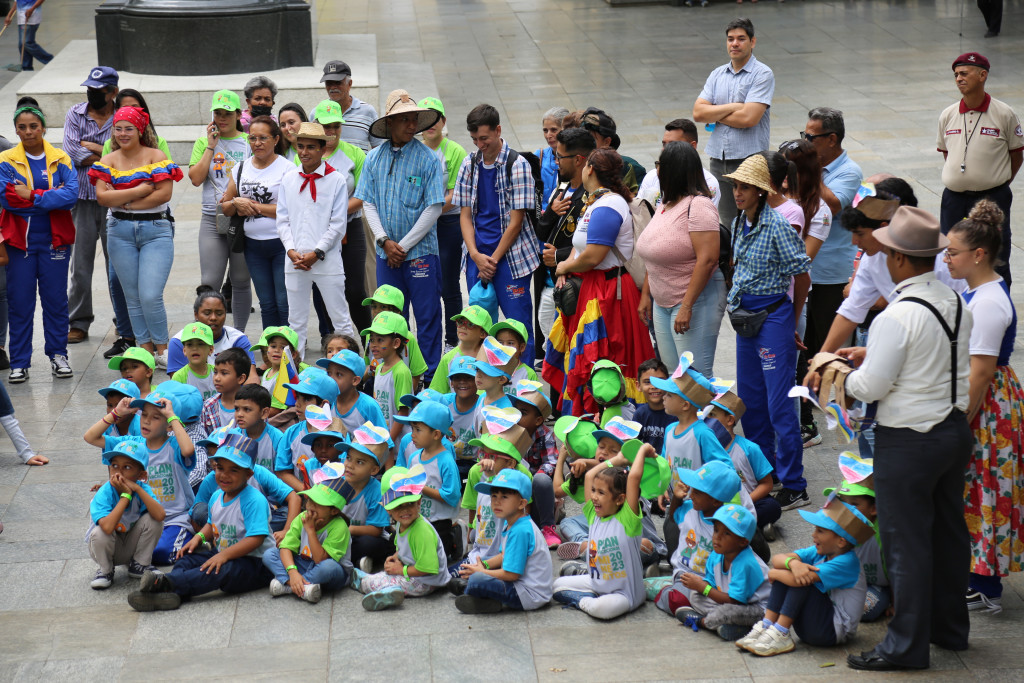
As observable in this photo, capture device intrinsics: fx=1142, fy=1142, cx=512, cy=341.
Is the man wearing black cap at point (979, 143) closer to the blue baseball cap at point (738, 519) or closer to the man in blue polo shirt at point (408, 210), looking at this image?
the man in blue polo shirt at point (408, 210)

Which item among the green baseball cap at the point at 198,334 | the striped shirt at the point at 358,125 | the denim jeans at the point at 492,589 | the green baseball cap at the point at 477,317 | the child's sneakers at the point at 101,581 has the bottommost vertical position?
the child's sneakers at the point at 101,581

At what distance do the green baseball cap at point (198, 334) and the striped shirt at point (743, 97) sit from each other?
480 centimetres

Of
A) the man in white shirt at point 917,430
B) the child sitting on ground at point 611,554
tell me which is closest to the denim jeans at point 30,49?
the child sitting on ground at point 611,554

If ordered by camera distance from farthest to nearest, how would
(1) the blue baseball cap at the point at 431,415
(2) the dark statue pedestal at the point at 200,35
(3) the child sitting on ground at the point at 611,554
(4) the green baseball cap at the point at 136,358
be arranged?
(2) the dark statue pedestal at the point at 200,35
(4) the green baseball cap at the point at 136,358
(1) the blue baseball cap at the point at 431,415
(3) the child sitting on ground at the point at 611,554

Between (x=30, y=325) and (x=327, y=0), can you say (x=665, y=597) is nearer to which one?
(x=30, y=325)

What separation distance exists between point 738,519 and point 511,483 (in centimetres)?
110

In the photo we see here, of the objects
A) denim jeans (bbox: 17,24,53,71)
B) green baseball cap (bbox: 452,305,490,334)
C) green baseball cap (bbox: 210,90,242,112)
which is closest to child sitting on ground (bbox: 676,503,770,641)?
green baseball cap (bbox: 452,305,490,334)

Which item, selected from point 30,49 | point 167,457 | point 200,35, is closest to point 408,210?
point 167,457

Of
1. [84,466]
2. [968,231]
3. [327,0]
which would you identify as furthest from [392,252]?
[327,0]

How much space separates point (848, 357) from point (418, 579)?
2.36m

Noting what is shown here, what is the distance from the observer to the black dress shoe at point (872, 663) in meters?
4.82

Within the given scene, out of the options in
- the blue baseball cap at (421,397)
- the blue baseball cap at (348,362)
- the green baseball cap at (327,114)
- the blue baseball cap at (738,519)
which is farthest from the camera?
the green baseball cap at (327,114)

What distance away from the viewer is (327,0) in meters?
29.2

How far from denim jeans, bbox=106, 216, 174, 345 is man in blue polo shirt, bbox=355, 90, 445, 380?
1637 mm
